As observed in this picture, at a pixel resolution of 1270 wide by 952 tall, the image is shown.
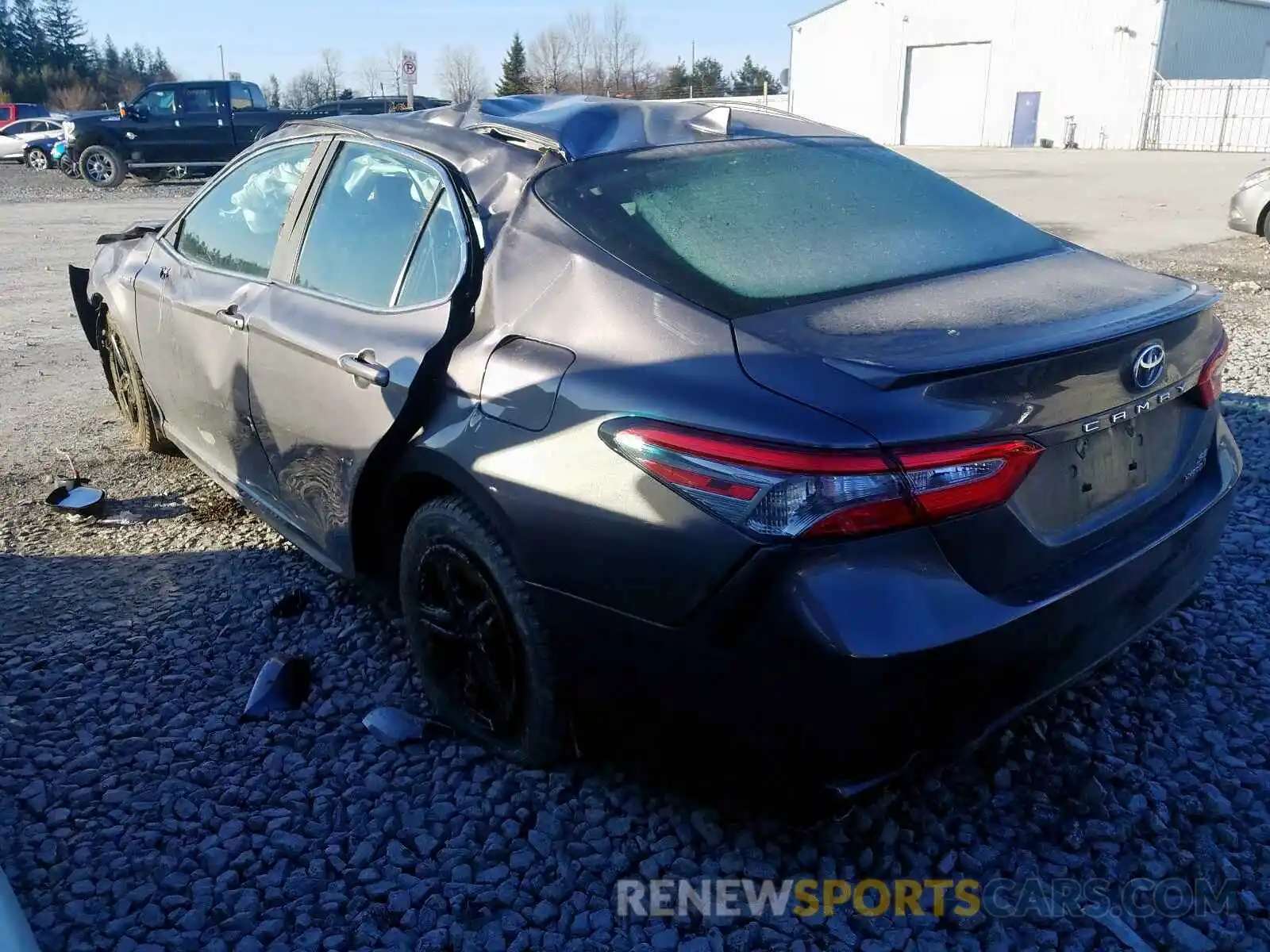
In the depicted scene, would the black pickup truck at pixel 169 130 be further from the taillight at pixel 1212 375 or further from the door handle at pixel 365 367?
the taillight at pixel 1212 375

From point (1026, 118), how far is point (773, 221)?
40219mm

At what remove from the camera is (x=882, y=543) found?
1.95 meters

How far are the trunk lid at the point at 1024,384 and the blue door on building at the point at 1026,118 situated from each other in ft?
131

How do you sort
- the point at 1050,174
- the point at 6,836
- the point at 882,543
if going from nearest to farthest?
the point at 882,543, the point at 6,836, the point at 1050,174

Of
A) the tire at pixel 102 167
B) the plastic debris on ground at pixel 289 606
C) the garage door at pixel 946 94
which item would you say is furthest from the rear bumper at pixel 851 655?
the garage door at pixel 946 94

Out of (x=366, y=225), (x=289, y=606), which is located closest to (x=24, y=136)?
(x=289, y=606)

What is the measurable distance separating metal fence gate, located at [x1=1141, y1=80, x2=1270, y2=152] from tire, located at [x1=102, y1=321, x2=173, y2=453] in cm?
3633

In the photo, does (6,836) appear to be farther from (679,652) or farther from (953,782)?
(953,782)

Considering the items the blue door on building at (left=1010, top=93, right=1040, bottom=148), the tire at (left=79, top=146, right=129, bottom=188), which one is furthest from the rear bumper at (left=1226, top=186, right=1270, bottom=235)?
the blue door on building at (left=1010, top=93, right=1040, bottom=148)

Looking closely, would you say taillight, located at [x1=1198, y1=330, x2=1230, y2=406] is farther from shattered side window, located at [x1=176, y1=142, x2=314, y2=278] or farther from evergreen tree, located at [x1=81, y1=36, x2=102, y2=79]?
evergreen tree, located at [x1=81, y1=36, x2=102, y2=79]

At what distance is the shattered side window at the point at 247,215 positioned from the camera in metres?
3.62

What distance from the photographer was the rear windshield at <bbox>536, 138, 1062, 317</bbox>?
7.94 ft

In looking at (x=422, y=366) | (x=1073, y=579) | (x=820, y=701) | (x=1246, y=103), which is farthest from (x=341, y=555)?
(x=1246, y=103)

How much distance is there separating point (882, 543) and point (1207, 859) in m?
1.20
